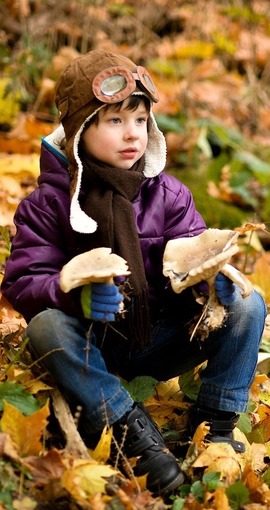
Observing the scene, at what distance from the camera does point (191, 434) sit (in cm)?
304

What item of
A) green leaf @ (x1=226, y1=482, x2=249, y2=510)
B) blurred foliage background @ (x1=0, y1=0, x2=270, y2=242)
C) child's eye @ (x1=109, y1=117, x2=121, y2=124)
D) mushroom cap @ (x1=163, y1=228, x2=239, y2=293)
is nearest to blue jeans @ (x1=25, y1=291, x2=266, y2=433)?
mushroom cap @ (x1=163, y1=228, x2=239, y2=293)

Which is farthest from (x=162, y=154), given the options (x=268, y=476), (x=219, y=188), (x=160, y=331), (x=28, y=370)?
(x=219, y=188)

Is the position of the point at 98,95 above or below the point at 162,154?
above

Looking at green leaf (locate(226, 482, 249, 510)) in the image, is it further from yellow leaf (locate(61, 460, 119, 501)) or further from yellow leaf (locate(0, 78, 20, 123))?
yellow leaf (locate(0, 78, 20, 123))

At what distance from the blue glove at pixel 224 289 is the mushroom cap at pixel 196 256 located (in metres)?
0.04

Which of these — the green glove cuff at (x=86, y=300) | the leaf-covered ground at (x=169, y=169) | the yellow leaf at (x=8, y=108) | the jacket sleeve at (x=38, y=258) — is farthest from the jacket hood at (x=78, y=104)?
the yellow leaf at (x=8, y=108)

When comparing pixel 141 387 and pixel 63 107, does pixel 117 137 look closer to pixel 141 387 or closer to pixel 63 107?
pixel 63 107

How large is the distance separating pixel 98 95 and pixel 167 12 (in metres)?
5.94

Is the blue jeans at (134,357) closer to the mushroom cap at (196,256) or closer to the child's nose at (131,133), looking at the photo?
the mushroom cap at (196,256)

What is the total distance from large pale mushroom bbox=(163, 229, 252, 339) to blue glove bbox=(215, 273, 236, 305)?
0.06 feet

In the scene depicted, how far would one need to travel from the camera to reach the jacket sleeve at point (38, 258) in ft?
8.80

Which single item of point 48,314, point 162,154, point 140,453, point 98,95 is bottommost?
point 140,453

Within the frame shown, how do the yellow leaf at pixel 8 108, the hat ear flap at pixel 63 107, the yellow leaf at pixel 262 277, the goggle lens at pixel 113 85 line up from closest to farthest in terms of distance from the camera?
1. the goggle lens at pixel 113 85
2. the hat ear flap at pixel 63 107
3. the yellow leaf at pixel 262 277
4. the yellow leaf at pixel 8 108

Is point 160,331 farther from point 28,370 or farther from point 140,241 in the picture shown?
point 28,370
